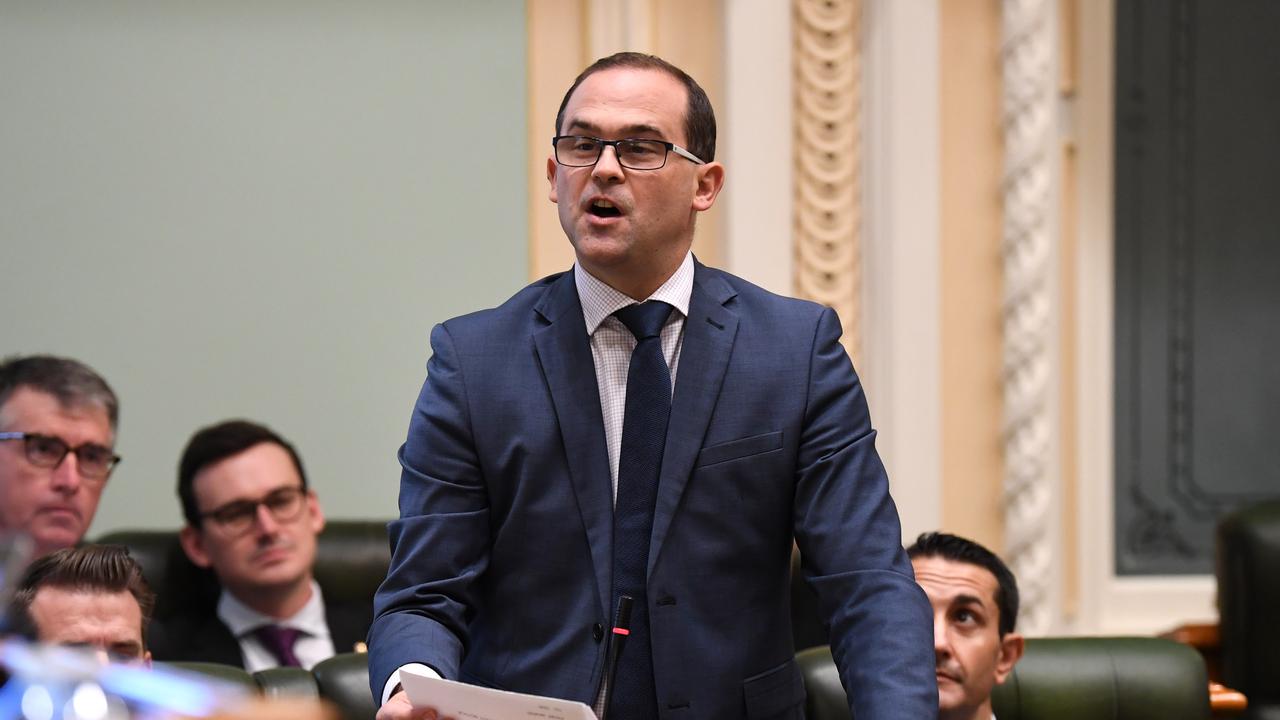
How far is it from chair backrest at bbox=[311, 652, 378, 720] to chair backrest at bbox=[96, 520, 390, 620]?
2.64ft

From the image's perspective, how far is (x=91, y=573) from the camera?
88.0 inches

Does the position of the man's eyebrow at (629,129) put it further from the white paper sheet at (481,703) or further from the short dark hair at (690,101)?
the white paper sheet at (481,703)

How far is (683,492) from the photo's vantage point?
1.74 m

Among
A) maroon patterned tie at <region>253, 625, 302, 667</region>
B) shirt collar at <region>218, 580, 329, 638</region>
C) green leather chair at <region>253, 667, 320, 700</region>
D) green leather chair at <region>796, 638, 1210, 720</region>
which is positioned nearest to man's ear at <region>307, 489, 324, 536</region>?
shirt collar at <region>218, 580, 329, 638</region>

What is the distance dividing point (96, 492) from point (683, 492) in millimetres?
1861

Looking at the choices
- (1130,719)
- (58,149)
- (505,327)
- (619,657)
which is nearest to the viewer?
(619,657)

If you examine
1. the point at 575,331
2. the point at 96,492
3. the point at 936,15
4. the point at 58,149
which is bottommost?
the point at 96,492

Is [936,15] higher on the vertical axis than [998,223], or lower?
higher

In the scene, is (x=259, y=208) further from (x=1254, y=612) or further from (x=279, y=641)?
(x=1254, y=612)

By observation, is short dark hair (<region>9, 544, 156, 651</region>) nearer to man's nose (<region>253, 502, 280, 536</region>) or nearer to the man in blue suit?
the man in blue suit

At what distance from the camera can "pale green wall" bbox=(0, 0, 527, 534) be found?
3.88 m

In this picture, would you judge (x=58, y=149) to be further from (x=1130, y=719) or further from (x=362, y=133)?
(x=1130, y=719)

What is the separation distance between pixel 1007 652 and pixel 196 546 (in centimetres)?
181

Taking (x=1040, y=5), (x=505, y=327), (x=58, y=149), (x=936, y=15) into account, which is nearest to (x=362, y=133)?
(x=58, y=149)
